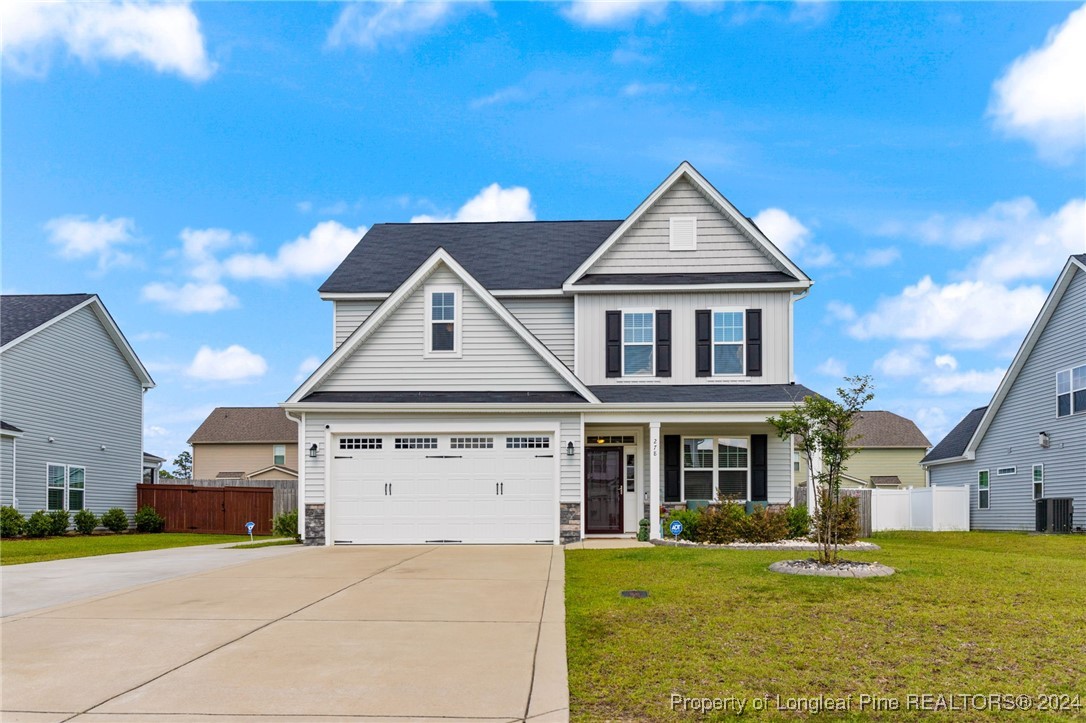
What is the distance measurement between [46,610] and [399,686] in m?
5.77

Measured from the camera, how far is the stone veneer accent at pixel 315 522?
18812mm

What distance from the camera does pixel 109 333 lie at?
29.9 metres

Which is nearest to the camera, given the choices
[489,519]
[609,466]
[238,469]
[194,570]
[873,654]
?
[873,654]

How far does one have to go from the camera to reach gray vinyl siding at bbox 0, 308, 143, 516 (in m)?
25.2

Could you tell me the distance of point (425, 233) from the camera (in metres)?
24.8

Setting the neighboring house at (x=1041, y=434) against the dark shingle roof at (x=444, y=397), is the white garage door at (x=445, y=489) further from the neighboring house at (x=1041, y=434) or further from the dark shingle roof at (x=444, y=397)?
the neighboring house at (x=1041, y=434)

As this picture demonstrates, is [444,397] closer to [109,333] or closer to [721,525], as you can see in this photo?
[721,525]

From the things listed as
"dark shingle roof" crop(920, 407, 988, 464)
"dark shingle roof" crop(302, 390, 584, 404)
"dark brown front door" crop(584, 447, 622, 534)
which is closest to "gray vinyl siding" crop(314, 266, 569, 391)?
"dark shingle roof" crop(302, 390, 584, 404)

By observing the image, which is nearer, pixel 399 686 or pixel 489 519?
pixel 399 686

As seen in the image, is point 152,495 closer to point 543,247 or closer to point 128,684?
point 543,247

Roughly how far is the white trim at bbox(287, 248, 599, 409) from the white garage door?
4.98ft

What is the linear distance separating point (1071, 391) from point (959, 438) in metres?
9.68

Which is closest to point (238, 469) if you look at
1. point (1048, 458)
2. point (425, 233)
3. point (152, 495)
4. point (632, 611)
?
point (152, 495)

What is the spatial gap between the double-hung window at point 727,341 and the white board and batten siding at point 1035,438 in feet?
35.5
